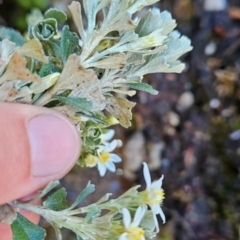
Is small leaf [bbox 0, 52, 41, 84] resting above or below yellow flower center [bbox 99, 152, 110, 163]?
above

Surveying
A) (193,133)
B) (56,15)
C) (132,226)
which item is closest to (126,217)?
(132,226)

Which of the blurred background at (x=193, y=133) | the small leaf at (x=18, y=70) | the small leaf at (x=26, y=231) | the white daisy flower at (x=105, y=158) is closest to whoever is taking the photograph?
the small leaf at (x=18, y=70)

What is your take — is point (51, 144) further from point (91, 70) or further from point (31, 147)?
point (91, 70)

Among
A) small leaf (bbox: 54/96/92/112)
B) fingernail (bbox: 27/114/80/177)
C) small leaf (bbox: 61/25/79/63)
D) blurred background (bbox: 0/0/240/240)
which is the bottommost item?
blurred background (bbox: 0/0/240/240)

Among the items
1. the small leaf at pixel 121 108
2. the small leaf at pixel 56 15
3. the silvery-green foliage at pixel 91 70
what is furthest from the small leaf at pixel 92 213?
the small leaf at pixel 56 15

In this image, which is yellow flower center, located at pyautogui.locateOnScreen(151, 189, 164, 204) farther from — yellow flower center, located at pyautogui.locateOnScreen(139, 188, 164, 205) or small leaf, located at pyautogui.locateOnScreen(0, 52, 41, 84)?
small leaf, located at pyautogui.locateOnScreen(0, 52, 41, 84)

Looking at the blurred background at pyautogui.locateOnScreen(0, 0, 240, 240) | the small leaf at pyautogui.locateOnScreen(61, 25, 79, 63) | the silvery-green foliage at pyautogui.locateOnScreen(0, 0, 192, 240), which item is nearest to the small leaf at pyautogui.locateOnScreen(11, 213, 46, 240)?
the silvery-green foliage at pyautogui.locateOnScreen(0, 0, 192, 240)

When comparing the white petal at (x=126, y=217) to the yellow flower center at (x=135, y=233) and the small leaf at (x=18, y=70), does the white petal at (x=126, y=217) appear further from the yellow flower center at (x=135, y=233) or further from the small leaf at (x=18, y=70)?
the small leaf at (x=18, y=70)
